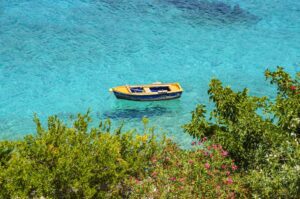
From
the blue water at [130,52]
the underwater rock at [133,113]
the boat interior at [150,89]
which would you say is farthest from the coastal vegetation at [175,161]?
the boat interior at [150,89]

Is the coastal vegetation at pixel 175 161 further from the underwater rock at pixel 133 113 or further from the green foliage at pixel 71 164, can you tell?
the underwater rock at pixel 133 113

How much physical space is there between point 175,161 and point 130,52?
20.8m

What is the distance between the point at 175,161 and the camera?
50.3ft

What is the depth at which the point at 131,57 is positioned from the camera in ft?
114

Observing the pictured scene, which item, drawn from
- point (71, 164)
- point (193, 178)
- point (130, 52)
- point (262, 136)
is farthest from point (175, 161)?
point (130, 52)

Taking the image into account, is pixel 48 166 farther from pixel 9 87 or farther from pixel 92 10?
pixel 92 10

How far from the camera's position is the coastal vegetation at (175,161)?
45.7ft

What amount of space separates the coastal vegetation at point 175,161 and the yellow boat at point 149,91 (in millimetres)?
11566

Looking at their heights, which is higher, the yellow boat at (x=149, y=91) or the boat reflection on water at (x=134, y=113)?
the yellow boat at (x=149, y=91)

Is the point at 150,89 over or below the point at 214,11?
below

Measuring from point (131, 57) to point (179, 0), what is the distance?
11016mm

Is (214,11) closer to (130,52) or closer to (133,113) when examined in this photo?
(130,52)

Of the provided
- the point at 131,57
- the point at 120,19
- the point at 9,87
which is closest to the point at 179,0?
the point at 120,19

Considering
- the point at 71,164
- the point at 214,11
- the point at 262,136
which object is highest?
the point at 262,136
